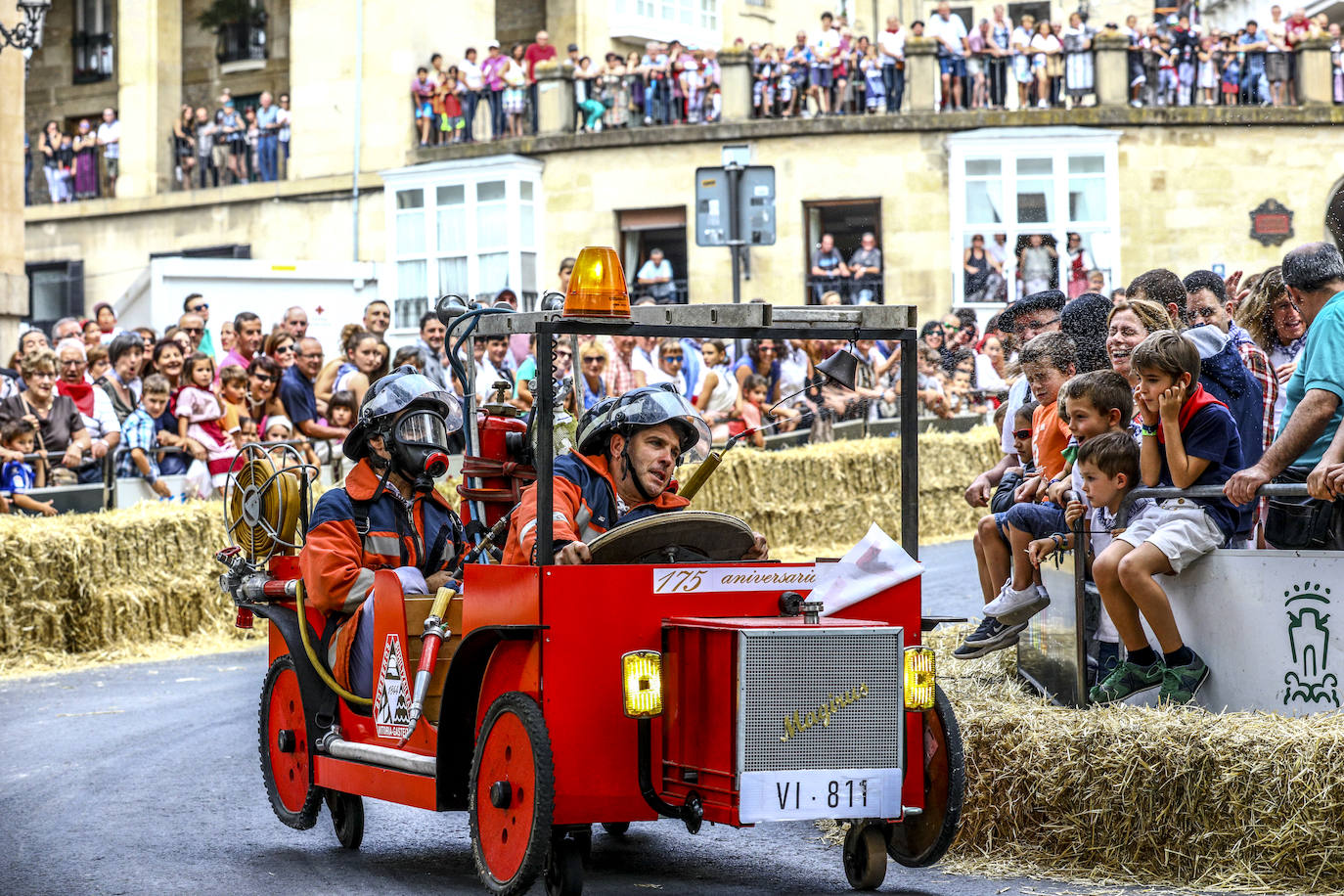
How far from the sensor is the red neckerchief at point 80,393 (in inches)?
594

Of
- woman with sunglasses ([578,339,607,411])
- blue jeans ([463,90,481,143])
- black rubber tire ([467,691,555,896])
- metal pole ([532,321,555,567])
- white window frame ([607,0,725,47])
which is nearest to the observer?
black rubber tire ([467,691,555,896])

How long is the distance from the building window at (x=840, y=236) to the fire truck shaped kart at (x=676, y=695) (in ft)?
86.1

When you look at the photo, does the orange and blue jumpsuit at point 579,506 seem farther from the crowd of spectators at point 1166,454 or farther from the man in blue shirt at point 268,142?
the man in blue shirt at point 268,142

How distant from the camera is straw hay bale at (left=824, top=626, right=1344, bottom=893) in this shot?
6.11 metres

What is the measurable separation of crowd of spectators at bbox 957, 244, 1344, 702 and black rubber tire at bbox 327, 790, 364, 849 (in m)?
2.87

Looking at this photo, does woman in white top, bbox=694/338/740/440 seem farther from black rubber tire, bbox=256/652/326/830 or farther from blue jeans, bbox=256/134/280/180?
blue jeans, bbox=256/134/280/180

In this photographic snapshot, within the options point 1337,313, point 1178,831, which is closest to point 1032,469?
point 1337,313

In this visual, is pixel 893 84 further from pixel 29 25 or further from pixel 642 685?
pixel 642 685

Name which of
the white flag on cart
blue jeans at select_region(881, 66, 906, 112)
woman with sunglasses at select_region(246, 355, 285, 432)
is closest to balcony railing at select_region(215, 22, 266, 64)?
blue jeans at select_region(881, 66, 906, 112)

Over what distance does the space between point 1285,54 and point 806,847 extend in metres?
29.1

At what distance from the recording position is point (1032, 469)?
31.0ft

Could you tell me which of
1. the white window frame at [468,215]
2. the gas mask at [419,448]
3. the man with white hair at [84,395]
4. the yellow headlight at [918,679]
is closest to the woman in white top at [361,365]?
the man with white hair at [84,395]

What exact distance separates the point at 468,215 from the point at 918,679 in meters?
30.6

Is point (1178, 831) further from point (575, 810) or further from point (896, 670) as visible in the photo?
point (575, 810)
